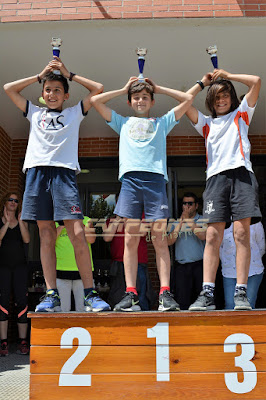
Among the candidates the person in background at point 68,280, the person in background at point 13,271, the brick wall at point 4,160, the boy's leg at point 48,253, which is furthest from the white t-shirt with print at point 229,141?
the brick wall at point 4,160

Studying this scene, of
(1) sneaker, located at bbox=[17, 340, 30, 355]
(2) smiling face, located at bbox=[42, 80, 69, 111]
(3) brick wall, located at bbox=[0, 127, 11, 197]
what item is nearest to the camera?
(2) smiling face, located at bbox=[42, 80, 69, 111]

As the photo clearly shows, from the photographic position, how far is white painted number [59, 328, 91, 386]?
7.80 ft

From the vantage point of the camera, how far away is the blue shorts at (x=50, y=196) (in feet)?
9.20

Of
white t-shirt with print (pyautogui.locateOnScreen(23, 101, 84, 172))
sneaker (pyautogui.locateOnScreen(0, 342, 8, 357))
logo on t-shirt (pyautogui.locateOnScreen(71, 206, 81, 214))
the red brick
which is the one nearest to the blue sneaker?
logo on t-shirt (pyautogui.locateOnScreen(71, 206, 81, 214))

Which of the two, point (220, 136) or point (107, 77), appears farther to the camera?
point (107, 77)

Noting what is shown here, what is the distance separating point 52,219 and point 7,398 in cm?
135

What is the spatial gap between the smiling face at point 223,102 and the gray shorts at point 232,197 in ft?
1.74

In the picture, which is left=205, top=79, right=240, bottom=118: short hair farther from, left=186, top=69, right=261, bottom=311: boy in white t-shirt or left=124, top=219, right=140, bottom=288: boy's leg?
left=124, top=219, right=140, bottom=288: boy's leg

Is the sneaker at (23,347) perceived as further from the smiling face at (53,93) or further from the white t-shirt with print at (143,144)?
the smiling face at (53,93)

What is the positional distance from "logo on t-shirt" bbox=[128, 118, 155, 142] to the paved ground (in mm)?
2106

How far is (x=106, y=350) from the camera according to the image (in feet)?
7.93

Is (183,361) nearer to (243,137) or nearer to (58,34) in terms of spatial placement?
(243,137)

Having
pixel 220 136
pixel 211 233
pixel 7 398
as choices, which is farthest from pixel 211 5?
pixel 7 398

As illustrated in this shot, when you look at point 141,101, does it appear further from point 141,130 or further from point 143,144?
point 143,144
